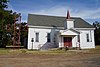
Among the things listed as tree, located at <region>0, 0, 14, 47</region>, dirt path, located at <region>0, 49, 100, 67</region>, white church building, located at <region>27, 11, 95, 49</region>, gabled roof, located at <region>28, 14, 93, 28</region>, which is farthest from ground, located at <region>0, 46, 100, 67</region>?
tree, located at <region>0, 0, 14, 47</region>

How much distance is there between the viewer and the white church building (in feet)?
98.8

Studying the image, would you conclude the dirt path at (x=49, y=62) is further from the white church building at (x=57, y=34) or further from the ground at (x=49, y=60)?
the white church building at (x=57, y=34)

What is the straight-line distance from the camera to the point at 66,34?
29984 millimetres

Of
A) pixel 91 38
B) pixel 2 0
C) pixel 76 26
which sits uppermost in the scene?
pixel 2 0

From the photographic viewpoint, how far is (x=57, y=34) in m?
30.7

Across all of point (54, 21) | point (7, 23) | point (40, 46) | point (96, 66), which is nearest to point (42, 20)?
point (54, 21)

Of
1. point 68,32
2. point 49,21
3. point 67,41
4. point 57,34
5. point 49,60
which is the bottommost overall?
point 49,60

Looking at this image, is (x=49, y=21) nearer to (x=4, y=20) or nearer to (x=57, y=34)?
(x=57, y=34)

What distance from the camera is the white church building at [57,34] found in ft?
98.8

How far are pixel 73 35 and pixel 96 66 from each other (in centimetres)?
2114

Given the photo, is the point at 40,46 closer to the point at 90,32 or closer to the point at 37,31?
the point at 37,31

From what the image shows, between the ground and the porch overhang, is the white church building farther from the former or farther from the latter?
the ground

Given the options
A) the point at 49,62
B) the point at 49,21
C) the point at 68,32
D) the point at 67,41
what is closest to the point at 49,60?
the point at 49,62

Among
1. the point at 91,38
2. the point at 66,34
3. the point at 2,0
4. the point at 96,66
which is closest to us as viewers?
the point at 96,66
